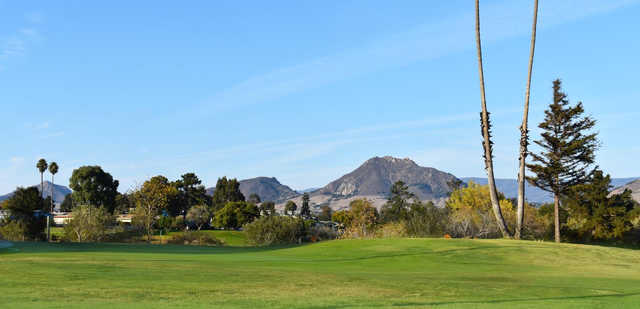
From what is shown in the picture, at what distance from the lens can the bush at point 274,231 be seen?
39594 mm

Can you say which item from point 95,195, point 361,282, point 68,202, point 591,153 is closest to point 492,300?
point 361,282

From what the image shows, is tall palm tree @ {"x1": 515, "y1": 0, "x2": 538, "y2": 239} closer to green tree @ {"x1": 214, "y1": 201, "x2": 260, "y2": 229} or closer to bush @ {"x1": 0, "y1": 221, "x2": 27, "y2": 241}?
bush @ {"x1": 0, "y1": 221, "x2": 27, "y2": 241}

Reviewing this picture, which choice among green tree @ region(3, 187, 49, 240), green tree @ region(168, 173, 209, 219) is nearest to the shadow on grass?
green tree @ region(3, 187, 49, 240)

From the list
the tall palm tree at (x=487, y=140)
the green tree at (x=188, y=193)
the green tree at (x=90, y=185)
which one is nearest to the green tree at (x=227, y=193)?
the green tree at (x=188, y=193)

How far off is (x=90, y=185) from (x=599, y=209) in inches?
3126

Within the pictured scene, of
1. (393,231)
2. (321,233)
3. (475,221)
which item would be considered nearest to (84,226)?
(321,233)

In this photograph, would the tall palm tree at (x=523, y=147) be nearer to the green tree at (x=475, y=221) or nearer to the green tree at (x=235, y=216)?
the green tree at (x=475, y=221)

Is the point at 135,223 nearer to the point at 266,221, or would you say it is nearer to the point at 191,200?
the point at 266,221

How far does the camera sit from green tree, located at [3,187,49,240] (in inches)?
1769

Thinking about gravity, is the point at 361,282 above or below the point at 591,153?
below

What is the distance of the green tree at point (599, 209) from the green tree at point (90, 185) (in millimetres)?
74859

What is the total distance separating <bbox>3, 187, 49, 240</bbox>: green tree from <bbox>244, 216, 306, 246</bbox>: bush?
1835 cm

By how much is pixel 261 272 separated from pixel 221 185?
120 meters

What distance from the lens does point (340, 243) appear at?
2750cm
